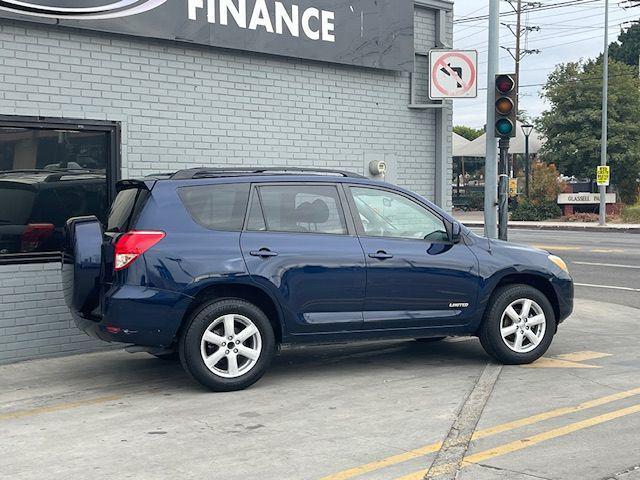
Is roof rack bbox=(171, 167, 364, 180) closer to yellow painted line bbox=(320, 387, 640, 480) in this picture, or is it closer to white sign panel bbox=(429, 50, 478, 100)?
yellow painted line bbox=(320, 387, 640, 480)

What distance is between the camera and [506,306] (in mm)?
8016

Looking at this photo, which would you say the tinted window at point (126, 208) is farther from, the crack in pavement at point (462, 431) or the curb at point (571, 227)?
the curb at point (571, 227)

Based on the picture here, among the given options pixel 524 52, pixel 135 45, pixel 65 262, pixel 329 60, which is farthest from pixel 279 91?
pixel 524 52

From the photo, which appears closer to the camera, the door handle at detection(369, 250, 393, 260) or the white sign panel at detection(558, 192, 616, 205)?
the door handle at detection(369, 250, 393, 260)

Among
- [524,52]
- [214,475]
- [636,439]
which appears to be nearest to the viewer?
[214,475]

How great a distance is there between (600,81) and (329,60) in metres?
34.6

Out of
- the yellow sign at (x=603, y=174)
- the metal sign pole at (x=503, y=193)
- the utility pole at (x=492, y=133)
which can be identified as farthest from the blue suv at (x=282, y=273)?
the yellow sign at (x=603, y=174)

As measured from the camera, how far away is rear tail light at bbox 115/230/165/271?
6.79m

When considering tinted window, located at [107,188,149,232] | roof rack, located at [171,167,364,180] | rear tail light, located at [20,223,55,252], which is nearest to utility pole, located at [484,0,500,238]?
roof rack, located at [171,167,364,180]

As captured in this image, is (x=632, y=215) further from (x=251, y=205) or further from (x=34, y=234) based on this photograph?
(x=251, y=205)

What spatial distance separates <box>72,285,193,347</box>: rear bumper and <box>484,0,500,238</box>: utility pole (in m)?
5.84

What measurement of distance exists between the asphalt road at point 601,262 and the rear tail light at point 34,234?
8.30 metres

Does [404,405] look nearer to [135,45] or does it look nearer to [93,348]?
[93,348]

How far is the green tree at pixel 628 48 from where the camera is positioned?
79.3 meters
